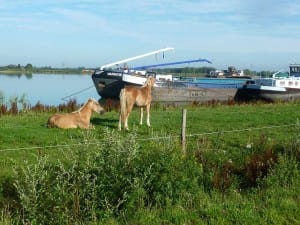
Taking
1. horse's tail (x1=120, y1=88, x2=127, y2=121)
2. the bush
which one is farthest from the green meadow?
horse's tail (x1=120, y1=88, x2=127, y2=121)

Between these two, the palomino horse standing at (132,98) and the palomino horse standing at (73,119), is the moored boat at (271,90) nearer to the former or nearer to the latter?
the palomino horse standing at (132,98)

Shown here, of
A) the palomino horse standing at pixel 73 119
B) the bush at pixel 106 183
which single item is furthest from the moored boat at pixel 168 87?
the bush at pixel 106 183

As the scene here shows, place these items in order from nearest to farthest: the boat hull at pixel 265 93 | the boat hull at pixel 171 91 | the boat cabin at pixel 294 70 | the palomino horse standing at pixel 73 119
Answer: the palomino horse standing at pixel 73 119 < the boat hull at pixel 171 91 < the boat hull at pixel 265 93 < the boat cabin at pixel 294 70

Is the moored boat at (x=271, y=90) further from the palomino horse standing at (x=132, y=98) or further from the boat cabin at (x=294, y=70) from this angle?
the palomino horse standing at (x=132, y=98)

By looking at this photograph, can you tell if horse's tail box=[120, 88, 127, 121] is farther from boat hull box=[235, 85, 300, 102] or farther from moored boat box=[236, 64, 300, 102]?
moored boat box=[236, 64, 300, 102]

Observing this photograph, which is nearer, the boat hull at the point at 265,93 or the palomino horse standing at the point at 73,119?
the palomino horse standing at the point at 73,119

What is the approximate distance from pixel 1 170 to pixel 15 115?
37.5ft

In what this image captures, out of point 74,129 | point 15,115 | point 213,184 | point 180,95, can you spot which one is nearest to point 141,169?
point 213,184

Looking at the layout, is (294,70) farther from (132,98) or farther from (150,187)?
(150,187)

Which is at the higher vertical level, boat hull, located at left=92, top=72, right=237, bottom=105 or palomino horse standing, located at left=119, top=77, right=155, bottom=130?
palomino horse standing, located at left=119, top=77, right=155, bottom=130

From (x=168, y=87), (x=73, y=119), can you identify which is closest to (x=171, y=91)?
(x=168, y=87)

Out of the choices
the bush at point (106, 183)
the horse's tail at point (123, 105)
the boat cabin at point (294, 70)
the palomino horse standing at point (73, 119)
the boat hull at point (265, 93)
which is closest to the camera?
the bush at point (106, 183)

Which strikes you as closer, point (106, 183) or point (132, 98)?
point (106, 183)

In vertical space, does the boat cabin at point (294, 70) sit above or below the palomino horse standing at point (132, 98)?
above
